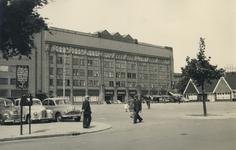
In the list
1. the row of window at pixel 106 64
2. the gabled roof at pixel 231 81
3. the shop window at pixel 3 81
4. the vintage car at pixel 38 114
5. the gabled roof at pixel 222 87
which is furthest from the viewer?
the gabled roof at pixel 222 87

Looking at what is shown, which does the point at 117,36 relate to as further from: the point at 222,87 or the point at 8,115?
the point at 8,115

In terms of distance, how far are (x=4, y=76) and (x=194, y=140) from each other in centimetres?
6145

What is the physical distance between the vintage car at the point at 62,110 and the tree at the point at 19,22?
549 centimetres

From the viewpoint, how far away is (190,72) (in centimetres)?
2472

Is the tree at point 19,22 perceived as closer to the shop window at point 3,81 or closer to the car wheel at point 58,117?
the car wheel at point 58,117

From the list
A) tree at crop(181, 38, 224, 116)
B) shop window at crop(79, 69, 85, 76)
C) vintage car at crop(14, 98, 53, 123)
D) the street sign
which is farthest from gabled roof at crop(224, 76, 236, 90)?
the street sign

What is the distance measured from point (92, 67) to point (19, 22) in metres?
66.8

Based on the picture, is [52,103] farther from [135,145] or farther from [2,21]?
[135,145]

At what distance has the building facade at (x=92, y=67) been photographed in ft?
231

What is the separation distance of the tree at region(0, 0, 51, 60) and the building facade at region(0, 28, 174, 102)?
40.6 m

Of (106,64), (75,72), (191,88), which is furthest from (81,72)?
(191,88)

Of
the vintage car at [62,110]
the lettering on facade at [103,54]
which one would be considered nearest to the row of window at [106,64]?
the lettering on facade at [103,54]

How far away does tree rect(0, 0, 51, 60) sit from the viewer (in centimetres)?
1466

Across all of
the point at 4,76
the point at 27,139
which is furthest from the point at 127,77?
the point at 27,139
